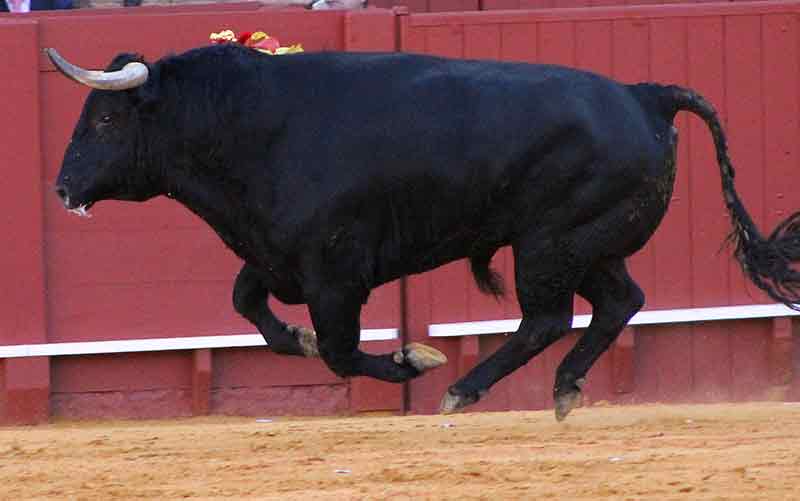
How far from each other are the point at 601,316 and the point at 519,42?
8.12 feet

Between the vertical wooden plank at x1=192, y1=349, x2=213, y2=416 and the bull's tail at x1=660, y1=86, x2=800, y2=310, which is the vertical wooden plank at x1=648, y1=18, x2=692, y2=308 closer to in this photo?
the bull's tail at x1=660, y1=86, x2=800, y2=310

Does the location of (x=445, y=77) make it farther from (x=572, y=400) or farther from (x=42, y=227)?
(x=42, y=227)

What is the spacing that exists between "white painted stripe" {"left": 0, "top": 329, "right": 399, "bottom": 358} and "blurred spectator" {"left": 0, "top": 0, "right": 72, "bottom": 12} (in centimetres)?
203

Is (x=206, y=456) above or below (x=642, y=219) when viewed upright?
below

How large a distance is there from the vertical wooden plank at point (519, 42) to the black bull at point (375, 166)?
2.28 m

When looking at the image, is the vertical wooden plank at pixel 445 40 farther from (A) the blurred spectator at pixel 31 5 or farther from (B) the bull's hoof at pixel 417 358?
(B) the bull's hoof at pixel 417 358

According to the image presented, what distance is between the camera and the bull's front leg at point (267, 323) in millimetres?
7605

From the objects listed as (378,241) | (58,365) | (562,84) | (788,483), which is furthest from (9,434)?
(788,483)

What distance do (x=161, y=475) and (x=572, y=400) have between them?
1.82 m

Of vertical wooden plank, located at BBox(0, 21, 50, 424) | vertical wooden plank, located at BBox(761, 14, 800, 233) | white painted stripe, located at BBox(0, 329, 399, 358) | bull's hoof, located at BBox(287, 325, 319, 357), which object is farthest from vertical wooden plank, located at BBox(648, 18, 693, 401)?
vertical wooden plank, located at BBox(0, 21, 50, 424)

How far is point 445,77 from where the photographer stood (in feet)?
24.6

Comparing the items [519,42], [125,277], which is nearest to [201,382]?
[125,277]

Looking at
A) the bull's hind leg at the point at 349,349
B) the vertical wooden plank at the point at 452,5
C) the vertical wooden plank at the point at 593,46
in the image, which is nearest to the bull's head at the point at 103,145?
the bull's hind leg at the point at 349,349

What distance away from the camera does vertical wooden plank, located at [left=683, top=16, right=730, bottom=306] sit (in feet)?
32.6
